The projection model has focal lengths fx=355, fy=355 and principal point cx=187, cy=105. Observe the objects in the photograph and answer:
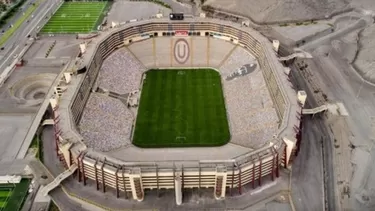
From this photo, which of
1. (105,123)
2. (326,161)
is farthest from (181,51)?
(326,161)

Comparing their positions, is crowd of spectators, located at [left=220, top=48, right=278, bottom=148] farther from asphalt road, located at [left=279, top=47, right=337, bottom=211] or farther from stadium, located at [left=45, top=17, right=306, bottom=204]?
asphalt road, located at [left=279, top=47, right=337, bottom=211]

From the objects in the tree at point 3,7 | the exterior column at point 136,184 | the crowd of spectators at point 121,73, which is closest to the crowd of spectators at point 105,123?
the crowd of spectators at point 121,73

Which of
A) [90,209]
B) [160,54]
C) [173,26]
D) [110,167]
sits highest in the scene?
[173,26]

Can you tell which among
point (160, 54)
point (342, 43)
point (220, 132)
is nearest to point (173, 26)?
point (160, 54)

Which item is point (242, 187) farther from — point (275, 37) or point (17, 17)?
point (17, 17)

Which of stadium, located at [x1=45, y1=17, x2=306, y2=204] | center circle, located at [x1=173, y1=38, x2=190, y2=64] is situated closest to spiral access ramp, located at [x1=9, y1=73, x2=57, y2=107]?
stadium, located at [x1=45, y1=17, x2=306, y2=204]

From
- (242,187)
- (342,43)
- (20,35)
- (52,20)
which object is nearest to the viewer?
(242,187)

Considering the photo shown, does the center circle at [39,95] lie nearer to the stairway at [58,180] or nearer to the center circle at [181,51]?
the stairway at [58,180]
